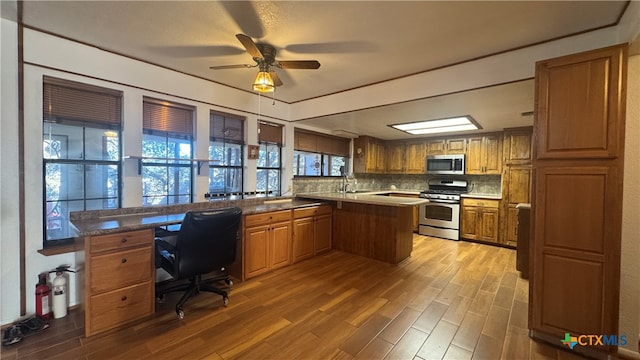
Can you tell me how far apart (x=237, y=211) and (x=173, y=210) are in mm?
1074

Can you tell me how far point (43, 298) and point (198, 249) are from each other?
4.36 ft

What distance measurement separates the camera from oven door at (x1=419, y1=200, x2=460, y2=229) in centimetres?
519

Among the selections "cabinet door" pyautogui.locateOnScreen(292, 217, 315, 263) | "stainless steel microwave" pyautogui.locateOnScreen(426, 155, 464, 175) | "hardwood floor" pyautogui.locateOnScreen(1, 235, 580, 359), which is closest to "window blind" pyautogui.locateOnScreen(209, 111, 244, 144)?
"cabinet door" pyautogui.locateOnScreen(292, 217, 315, 263)

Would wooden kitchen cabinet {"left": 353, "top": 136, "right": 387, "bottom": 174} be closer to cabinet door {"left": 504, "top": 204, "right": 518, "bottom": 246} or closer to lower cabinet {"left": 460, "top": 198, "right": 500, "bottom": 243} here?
lower cabinet {"left": 460, "top": 198, "right": 500, "bottom": 243}

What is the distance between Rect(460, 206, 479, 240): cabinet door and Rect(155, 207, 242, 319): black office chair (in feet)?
15.0

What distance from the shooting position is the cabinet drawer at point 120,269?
2047mm

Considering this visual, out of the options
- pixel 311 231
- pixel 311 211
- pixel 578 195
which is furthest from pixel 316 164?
pixel 578 195

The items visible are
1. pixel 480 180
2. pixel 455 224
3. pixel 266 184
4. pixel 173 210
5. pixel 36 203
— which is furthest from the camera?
pixel 480 180

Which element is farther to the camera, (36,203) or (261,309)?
(261,309)

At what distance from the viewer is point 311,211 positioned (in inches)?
157

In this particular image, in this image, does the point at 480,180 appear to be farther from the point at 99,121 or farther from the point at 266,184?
the point at 99,121

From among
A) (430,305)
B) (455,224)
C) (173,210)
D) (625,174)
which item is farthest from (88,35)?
(455,224)

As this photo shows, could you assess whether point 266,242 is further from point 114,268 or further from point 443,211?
point 443,211

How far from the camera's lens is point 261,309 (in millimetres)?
2465
